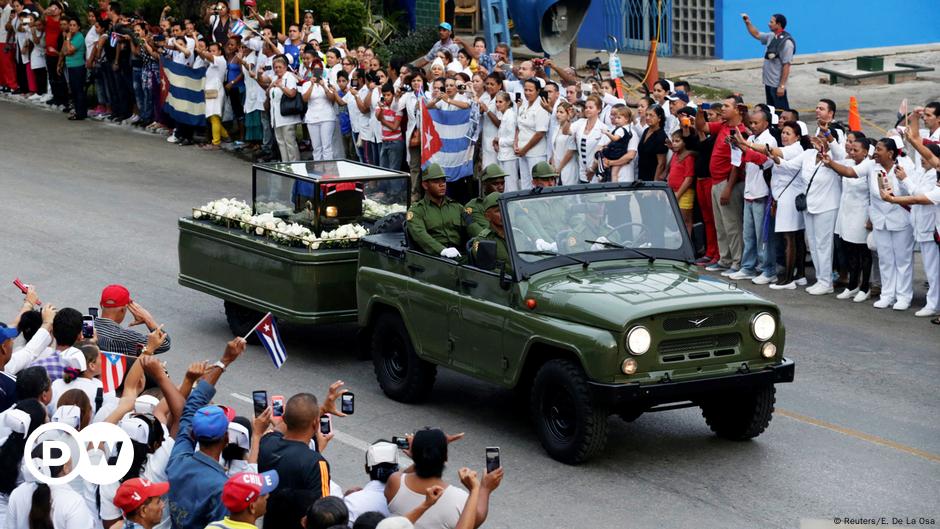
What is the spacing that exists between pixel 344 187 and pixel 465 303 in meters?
2.75

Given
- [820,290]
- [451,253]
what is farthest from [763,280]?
[451,253]

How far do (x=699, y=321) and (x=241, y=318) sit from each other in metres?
5.57

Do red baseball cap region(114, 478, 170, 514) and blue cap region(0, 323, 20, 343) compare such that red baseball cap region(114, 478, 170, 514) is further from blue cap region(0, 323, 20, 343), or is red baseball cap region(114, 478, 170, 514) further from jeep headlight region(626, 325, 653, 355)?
jeep headlight region(626, 325, 653, 355)

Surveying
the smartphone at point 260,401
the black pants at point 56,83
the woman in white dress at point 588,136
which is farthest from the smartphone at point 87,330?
the black pants at point 56,83

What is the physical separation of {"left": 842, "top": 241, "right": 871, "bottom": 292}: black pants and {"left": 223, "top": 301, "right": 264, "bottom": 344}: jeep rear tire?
254 inches

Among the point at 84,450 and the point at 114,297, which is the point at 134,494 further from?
the point at 114,297

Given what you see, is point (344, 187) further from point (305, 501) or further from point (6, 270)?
point (305, 501)

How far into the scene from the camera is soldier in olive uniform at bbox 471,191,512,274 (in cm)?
1160

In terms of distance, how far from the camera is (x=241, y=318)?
1462cm

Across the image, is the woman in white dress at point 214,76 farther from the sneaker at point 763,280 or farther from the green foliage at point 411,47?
the sneaker at point 763,280

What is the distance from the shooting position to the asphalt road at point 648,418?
10.1 metres

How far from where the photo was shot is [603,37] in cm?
3130

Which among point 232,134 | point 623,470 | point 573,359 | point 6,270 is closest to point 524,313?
point 573,359

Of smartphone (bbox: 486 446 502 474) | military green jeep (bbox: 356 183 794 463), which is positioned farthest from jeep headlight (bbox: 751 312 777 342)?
smartphone (bbox: 486 446 502 474)
